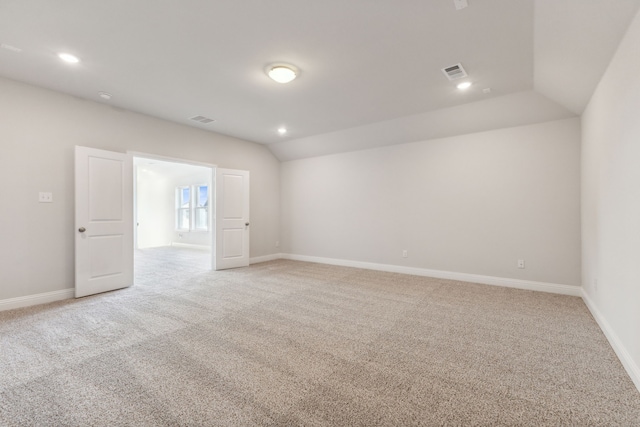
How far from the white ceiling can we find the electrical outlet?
136 centimetres

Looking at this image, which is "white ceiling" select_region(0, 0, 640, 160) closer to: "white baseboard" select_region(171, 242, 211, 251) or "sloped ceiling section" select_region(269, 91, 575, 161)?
"sloped ceiling section" select_region(269, 91, 575, 161)

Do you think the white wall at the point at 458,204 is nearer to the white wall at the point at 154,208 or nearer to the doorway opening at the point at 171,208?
the doorway opening at the point at 171,208

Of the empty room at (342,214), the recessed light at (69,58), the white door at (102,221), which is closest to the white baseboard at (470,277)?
the empty room at (342,214)

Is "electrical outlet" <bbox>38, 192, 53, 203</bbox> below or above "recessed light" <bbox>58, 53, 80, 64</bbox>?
below

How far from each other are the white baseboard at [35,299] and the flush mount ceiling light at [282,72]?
3.89m

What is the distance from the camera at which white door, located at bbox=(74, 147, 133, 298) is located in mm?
3783

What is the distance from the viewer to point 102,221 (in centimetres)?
400

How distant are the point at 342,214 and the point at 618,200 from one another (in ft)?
13.9

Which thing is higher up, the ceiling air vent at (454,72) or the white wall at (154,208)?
the ceiling air vent at (454,72)

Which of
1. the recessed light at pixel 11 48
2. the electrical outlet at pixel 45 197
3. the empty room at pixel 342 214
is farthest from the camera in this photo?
the electrical outlet at pixel 45 197

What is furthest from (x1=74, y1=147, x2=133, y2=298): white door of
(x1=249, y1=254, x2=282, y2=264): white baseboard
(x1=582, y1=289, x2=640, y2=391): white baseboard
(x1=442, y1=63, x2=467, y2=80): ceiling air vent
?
(x1=582, y1=289, x2=640, y2=391): white baseboard

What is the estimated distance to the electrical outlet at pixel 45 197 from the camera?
356 centimetres

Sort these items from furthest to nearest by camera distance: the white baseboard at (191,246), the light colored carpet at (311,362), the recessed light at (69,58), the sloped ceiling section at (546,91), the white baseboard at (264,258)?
the white baseboard at (191,246)
the white baseboard at (264,258)
the recessed light at (69,58)
the sloped ceiling section at (546,91)
the light colored carpet at (311,362)

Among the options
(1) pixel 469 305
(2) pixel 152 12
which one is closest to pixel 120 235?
(2) pixel 152 12
